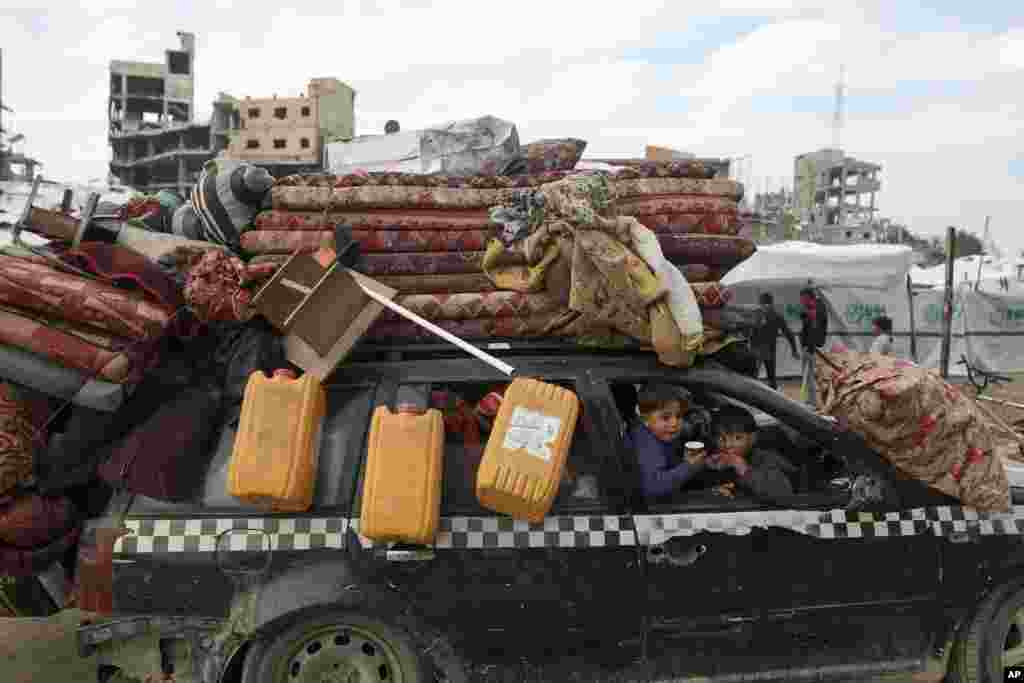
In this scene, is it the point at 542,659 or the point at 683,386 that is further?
the point at 683,386

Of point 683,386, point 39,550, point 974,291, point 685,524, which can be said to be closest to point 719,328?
point 683,386

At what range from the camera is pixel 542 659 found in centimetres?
295

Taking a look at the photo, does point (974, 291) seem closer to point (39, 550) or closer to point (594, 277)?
point (594, 277)

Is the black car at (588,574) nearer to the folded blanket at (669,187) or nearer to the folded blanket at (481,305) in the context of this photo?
the folded blanket at (481,305)

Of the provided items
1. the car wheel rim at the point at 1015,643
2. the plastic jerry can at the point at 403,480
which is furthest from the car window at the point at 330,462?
the car wheel rim at the point at 1015,643

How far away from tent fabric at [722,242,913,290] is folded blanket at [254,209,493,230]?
34.1 feet

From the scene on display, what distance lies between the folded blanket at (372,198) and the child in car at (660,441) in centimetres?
117

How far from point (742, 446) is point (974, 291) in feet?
48.0

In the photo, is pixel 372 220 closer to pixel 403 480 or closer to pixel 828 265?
pixel 403 480

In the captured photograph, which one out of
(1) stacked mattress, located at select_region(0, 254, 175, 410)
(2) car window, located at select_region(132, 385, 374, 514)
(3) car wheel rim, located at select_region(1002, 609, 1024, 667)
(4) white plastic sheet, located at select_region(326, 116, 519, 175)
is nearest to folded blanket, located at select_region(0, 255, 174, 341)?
(1) stacked mattress, located at select_region(0, 254, 175, 410)

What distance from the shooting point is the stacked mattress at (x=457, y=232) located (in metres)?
3.38

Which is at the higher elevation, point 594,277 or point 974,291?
point 594,277

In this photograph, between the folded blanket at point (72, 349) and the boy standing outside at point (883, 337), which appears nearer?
the folded blanket at point (72, 349)

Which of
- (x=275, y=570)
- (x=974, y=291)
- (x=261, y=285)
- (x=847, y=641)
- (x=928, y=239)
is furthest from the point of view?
(x=928, y=239)
